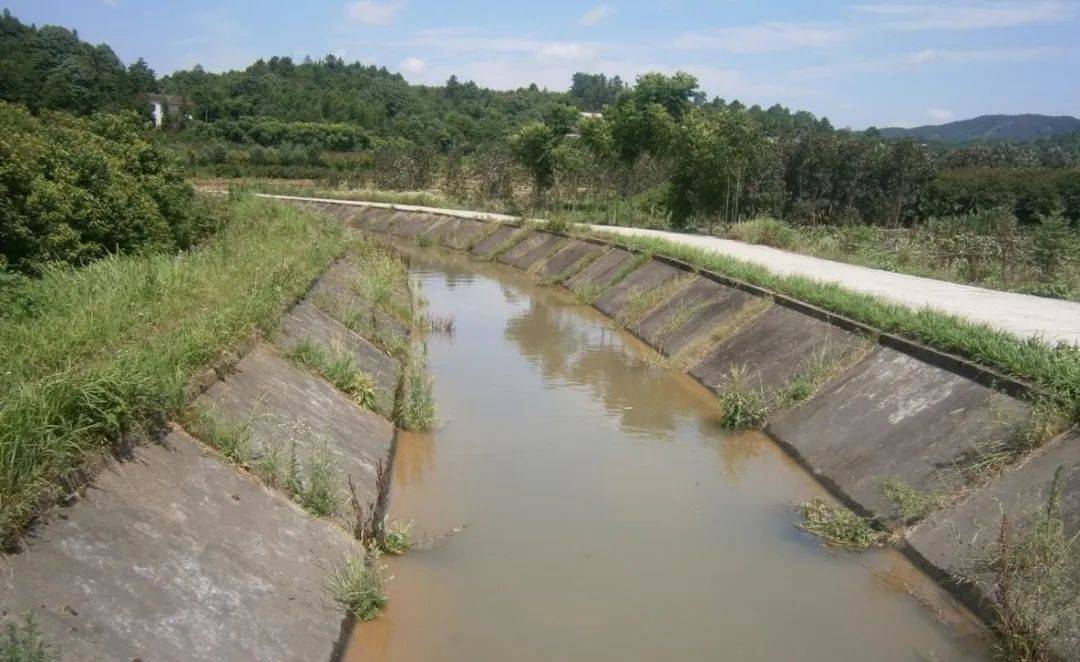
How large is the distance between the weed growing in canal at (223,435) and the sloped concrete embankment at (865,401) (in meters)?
5.11

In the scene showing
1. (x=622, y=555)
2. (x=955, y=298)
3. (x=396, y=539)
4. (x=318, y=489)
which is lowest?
(x=622, y=555)

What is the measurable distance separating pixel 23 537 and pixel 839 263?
16998 mm

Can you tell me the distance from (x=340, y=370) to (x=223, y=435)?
122 inches

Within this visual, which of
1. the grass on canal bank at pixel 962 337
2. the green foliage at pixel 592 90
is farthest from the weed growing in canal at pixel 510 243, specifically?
the green foliage at pixel 592 90

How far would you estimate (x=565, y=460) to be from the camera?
9.03 metres

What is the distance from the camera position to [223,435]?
6.23 meters

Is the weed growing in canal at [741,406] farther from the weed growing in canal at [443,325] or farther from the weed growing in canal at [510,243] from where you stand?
the weed growing in canal at [510,243]

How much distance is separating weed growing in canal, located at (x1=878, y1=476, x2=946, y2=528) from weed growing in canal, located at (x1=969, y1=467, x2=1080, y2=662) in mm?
1154

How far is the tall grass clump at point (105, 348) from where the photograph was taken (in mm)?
4590

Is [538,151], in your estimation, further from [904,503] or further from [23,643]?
[23,643]

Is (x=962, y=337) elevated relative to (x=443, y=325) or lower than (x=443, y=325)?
elevated

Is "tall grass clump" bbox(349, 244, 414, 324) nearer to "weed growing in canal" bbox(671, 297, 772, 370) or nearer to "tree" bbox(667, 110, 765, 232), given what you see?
"weed growing in canal" bbox(671, 297, 772, 370)

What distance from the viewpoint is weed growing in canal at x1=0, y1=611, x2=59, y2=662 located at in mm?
3467

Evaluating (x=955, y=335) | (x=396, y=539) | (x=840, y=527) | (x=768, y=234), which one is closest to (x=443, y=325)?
→ (x=955, y=335)
